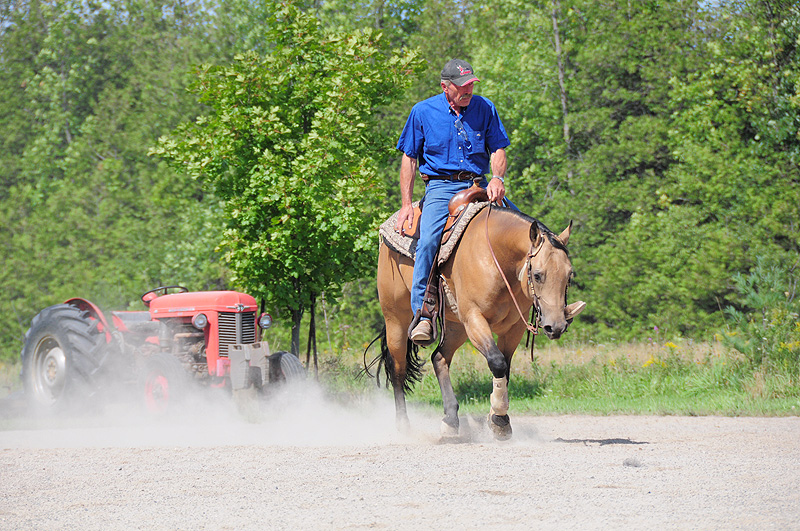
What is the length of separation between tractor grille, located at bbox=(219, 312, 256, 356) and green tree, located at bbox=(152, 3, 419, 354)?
88 cm

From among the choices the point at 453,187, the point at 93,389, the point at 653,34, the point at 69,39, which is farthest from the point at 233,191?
the point at 69,39

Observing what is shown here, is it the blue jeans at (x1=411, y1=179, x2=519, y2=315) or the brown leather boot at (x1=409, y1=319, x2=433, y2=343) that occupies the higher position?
the blue jeans at (x1=411, y1=179, x2=519, y2=315)

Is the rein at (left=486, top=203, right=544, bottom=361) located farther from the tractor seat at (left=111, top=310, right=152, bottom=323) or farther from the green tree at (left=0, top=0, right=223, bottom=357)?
the green tree at (left=0, top=0, right=223, bottom=357)

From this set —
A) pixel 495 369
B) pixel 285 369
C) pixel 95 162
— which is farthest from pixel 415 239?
pixel 95 162

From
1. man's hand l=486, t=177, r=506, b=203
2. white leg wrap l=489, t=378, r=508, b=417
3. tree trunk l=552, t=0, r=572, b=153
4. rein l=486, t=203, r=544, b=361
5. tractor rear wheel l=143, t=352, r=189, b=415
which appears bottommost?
tractor rear wheel l=143, t=352, r=189, b=415

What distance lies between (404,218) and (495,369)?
6.27ft

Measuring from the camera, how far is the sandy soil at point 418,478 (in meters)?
4.43

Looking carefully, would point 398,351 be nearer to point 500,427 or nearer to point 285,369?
point 500,427

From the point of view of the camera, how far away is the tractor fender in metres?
11.9

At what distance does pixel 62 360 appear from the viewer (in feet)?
39.4

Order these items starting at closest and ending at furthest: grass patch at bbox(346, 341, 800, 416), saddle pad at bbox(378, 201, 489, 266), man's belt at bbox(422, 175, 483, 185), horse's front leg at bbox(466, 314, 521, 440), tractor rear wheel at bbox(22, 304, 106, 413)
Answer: horse's front leg at bbox(466, 314, 521, 440), saddle pad at bbox(378, 201, 489, 266), man's belt at bbox(422, 175, 483, 185), grass patch at bbox(346, 341, 800, 416), tractor rear wheel at bbox(22, 304, 106, 413)

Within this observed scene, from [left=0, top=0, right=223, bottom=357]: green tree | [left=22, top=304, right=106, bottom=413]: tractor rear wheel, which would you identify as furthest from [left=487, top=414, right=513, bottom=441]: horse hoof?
[left=0, top=0, right=223, bottom=357]: green tree

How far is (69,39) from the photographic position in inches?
1811

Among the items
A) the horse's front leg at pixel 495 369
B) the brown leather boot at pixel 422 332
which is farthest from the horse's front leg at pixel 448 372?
the brown leather boot at pixel 422 332
